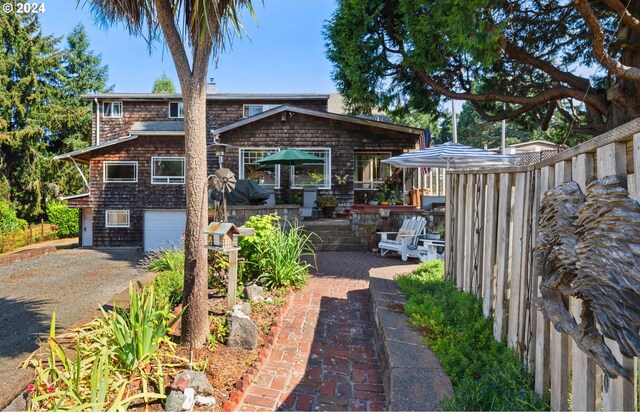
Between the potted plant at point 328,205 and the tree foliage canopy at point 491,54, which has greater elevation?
the tree foliage canopy at point 491,54

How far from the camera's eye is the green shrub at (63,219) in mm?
23391

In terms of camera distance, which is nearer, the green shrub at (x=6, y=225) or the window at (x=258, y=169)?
the window at (x=258, y=169)

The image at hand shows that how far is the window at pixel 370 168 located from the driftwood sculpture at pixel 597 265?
47.5ft

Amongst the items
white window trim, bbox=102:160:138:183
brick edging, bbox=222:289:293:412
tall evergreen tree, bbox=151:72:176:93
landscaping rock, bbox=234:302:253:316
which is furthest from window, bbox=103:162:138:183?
tall evergreen tree, bbox=151:72:176:93

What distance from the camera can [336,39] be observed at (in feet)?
38.3

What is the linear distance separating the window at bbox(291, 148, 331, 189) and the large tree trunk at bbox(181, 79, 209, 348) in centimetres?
1111

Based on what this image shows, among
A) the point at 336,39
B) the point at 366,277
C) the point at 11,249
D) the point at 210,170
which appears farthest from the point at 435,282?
the point at 11,249

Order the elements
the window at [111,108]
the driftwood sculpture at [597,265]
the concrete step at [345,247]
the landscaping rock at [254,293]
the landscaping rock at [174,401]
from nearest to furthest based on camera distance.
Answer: the driftwood sculpture at [597,265] < the landscaping rock at [174,401] < the landscaping rock at [254,293] < the concrete step at [345,247] < the window at [111,108]

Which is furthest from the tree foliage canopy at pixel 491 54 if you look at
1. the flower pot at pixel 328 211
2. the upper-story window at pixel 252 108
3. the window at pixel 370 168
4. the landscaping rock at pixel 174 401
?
the landscaping rock at pixel 174 401

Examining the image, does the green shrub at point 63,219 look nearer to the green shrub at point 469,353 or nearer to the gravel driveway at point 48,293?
the gravel driveway at point 48,293

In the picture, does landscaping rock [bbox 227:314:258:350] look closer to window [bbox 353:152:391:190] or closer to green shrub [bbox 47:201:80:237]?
window [bbox 353:152:391:190]

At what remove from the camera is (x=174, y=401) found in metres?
2.69

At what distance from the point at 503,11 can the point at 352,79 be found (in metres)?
4.23

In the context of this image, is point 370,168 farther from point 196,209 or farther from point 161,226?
point 196,209
